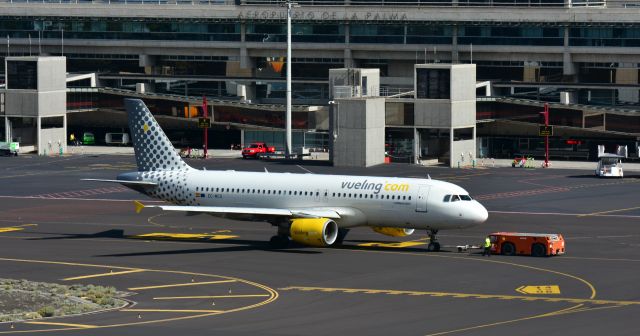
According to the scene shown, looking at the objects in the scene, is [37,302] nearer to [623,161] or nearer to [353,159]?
[353,159]

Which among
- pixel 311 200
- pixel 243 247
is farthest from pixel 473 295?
pixel 243 247

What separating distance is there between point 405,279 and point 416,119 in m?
86.4

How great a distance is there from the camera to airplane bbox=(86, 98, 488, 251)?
9125cm

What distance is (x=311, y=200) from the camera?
3752 inches

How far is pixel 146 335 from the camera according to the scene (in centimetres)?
6175

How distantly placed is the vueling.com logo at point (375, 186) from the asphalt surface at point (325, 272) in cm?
422

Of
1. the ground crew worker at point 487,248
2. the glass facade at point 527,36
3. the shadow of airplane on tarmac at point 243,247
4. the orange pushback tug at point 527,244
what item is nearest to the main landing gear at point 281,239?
the shadow of airplane on tarmac at point 243,247

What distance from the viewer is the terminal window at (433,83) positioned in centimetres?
16388

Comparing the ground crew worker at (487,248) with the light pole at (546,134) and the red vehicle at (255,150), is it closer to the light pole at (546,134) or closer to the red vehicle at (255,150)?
the light pole at (546,134)

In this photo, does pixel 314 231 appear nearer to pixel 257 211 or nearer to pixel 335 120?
pixel 257 211

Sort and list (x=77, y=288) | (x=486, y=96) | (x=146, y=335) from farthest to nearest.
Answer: (x=486, y=96) → (x=77, y=288) → (x=146, y=335)

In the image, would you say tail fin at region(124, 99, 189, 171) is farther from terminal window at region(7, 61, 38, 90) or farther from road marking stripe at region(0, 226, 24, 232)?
terminal window at region(7, 61, 38, 90)

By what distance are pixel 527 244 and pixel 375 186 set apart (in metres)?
10.9

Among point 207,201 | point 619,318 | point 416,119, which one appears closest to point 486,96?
point 416,119
